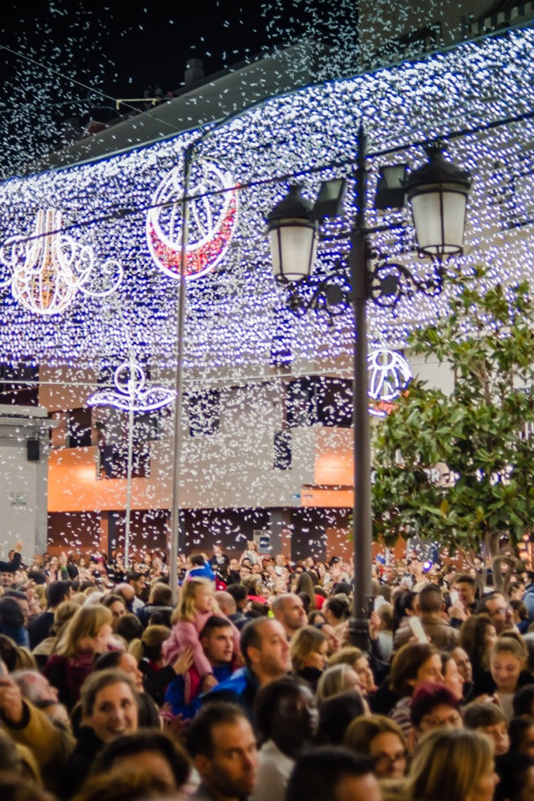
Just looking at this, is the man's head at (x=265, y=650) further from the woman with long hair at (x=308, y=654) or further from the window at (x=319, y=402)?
the window at (x=319, y=402)

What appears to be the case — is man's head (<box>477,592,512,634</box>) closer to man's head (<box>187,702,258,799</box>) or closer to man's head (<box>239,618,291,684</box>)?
man's head (<box>239,618,291,684</box>)

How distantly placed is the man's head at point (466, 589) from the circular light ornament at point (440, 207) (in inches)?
162

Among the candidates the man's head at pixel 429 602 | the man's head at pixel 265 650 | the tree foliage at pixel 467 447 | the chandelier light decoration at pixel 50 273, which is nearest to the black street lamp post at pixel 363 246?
the man's head at pixel 429 602

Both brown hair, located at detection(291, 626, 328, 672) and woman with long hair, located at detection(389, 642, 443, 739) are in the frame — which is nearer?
woman with long hair, located at detection(389, 642, 443, 739)

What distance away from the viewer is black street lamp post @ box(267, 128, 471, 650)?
822cm

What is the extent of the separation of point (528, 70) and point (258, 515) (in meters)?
21.3

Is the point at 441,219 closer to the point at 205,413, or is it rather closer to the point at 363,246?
the point at 363,246

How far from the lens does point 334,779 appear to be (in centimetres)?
314

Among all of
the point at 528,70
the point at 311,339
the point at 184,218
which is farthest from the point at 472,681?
the point at 311,339

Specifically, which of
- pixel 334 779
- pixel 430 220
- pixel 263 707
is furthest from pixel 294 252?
pixel 334 779

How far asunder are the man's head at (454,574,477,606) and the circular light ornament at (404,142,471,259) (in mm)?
4113

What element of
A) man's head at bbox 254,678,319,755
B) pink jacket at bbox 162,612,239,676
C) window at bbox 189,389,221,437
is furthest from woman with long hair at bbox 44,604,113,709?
window at bbox 189,389,221,437

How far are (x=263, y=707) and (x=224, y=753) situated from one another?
841 mm

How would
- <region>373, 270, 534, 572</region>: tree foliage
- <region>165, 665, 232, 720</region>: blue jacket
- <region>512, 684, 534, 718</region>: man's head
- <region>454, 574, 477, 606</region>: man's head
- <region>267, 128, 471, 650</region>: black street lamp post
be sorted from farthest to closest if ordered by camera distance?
<region>454, 574, 477, 606</region>: man's head, <region>373, 270, 534, 572</region>: tree foliage, <region>267, 128, 471, 650</region>: black street lamp post, <region>165, 665, 232, 720</region>: blue jacket, <region>512, 684, 534, 718</region>: man's head
